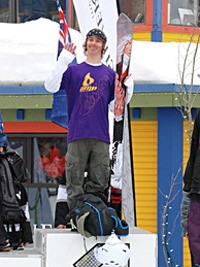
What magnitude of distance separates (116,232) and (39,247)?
37.6 inches

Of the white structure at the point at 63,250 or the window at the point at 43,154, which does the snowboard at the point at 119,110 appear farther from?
the window at the point at 43,154

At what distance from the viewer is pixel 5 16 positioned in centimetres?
1332

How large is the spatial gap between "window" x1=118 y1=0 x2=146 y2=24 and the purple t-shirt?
553 cm

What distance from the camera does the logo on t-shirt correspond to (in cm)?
720

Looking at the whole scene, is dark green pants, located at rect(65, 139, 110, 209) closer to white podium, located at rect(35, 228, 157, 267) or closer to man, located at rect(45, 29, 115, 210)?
man, located at rect(45, 29, 115, 210)

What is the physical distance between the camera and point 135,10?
504 inches

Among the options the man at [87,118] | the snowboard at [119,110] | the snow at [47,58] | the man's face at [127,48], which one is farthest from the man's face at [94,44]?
the snow at [47,58]

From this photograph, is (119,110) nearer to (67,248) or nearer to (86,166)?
(86,166)

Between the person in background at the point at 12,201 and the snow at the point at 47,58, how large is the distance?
13.7 ft

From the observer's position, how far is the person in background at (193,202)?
6.14 meters

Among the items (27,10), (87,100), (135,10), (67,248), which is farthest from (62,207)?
(27,10)

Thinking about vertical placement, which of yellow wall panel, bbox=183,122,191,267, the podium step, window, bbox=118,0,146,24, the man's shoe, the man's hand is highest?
window, bbox=118,0,146,24

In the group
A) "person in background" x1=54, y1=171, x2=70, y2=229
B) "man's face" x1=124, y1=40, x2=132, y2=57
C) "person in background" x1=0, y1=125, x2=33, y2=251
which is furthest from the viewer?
Result: "person in background" x1=54, y1=171, x2=70, y2=229

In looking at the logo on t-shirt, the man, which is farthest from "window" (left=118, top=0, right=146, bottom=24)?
the logo on t-shirt
